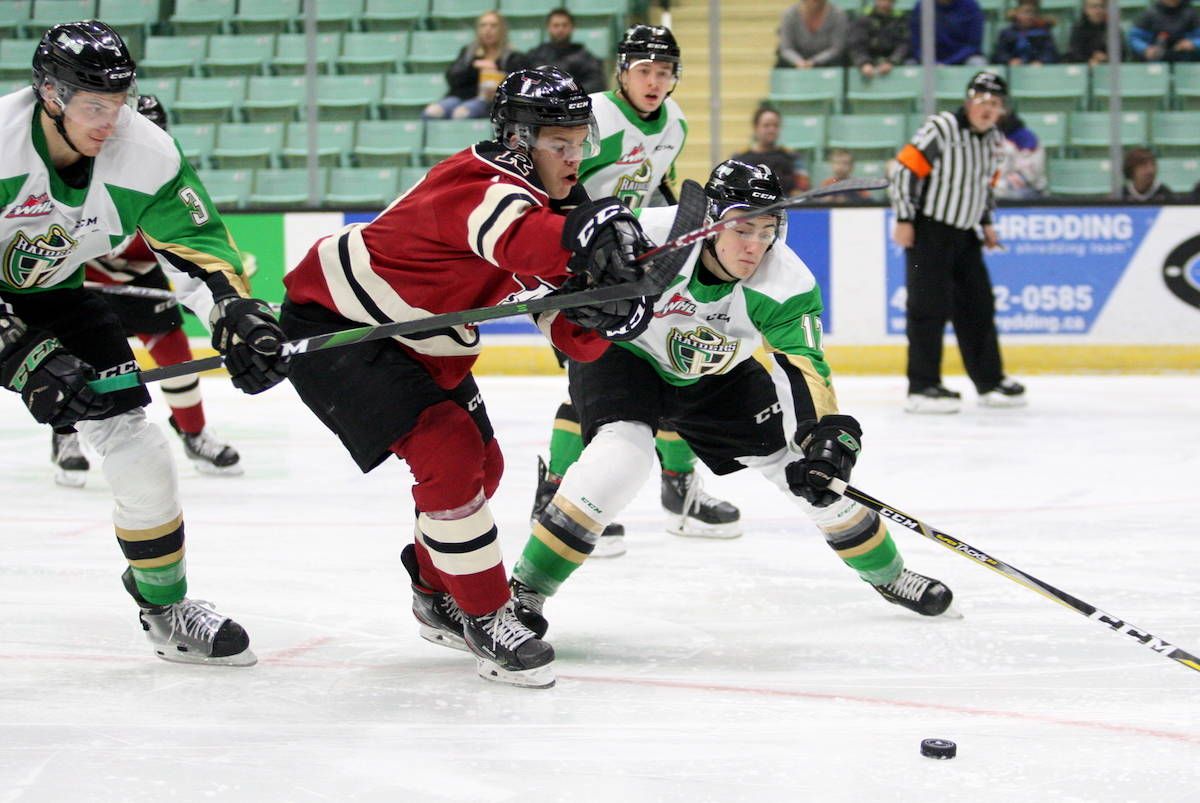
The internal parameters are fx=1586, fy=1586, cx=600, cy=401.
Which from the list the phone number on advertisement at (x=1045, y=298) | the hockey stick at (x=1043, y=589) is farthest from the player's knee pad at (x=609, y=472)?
the phone number on advertisement at (x=1045, y=298)

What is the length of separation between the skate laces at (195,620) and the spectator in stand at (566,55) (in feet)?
14.7

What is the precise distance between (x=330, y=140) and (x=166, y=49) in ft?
3.04

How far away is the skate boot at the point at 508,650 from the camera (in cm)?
254

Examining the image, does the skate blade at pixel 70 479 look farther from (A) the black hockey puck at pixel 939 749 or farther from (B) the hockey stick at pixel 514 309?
(A) the black hockey puck at pixel 939 749

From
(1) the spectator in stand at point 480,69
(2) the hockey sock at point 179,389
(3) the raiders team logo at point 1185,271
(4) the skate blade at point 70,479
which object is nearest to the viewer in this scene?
(4) the skate blade at point 70,479

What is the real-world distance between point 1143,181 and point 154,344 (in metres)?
4.13

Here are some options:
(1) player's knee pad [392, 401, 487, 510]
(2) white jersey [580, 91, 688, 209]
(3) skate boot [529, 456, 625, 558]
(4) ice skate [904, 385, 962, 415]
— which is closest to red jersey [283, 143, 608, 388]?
(1) player's knee pad [392, 401, 487, 510]

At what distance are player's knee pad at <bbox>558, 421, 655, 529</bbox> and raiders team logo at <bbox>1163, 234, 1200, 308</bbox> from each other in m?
4.36

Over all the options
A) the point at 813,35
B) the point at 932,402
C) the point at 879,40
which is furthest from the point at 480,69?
the point at 932,402

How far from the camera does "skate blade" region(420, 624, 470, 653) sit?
282cm

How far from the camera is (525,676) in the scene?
2.55 m

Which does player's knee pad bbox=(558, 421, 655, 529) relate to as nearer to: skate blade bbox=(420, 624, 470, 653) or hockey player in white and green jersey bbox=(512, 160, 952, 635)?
hockey player in white and green jersey bbox=(512, 160, 952, 635)

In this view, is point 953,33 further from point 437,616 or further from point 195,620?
point 195,620

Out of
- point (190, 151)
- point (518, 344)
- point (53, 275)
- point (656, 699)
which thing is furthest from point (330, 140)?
point (656, 699)
